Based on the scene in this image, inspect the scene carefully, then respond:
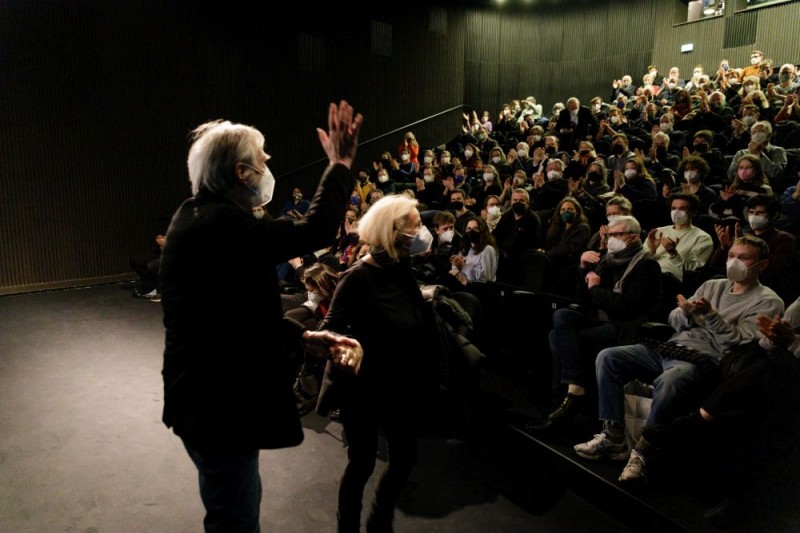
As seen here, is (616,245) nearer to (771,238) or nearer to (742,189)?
(771,238)

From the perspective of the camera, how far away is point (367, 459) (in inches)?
72.9

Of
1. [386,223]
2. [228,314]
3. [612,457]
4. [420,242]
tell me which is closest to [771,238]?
[612,457]

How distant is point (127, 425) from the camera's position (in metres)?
3.08

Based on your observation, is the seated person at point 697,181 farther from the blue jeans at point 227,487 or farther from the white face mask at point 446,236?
the blue jeans at point 227,487

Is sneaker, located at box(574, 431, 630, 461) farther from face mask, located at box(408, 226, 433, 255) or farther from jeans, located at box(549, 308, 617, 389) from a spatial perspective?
face mask, located at box(408, 226, 433, 255)

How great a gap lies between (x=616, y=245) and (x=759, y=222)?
794mm

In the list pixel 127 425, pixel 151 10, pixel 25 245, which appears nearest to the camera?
pixel 127 425

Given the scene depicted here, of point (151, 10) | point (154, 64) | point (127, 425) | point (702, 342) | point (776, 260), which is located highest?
point (151, 10)

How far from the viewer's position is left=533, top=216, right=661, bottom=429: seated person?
2.78 m

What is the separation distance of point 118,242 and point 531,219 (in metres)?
5.99

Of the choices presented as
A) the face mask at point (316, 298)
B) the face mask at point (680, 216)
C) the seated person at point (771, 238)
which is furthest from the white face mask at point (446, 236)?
the seated person at point (771, 238)

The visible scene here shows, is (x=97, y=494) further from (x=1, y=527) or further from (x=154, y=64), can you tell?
(x=154, y=64)

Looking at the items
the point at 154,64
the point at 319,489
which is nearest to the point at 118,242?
the point at 154,64

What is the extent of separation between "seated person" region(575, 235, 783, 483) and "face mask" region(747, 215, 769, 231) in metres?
0.67
